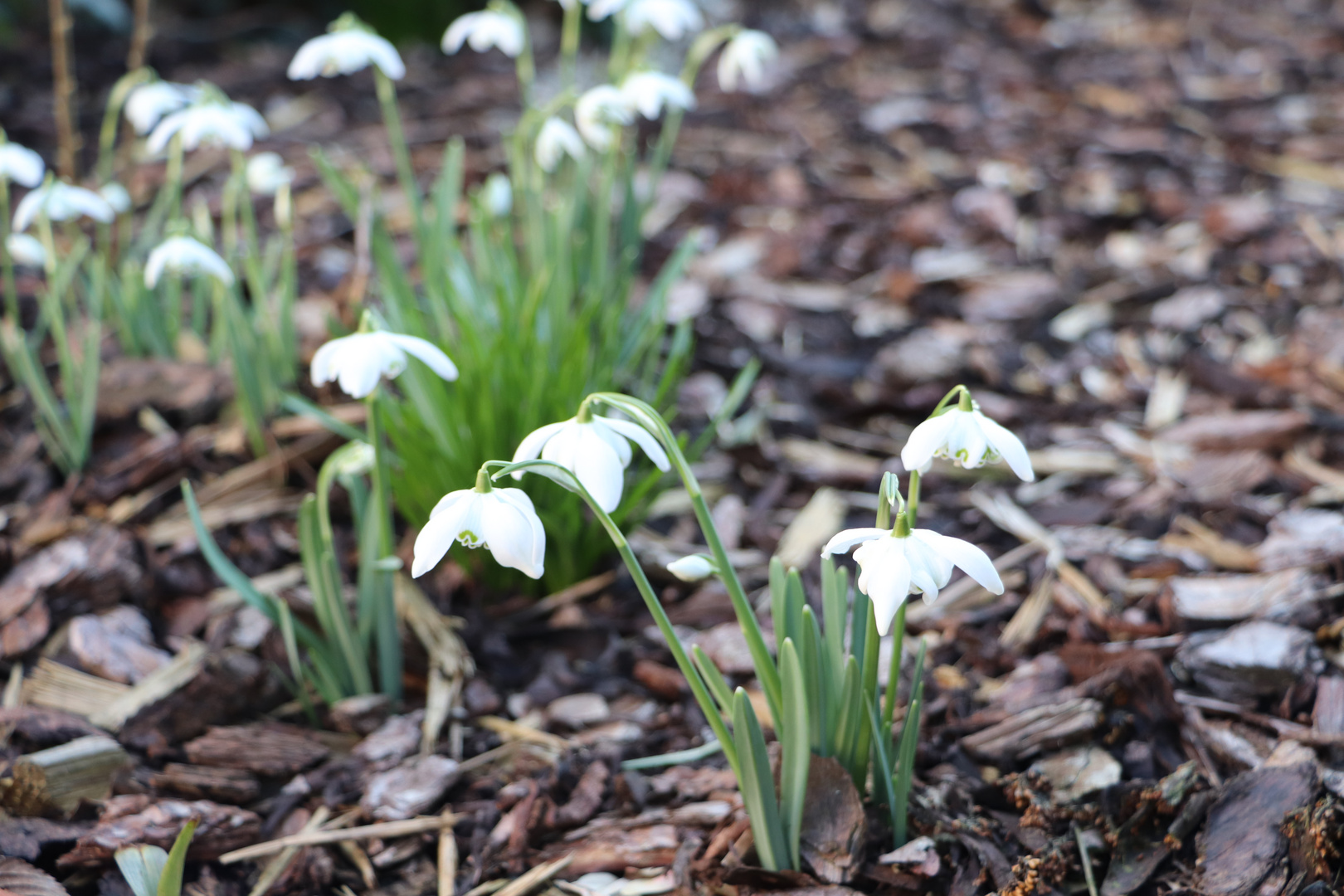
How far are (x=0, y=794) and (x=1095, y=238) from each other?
2.73m

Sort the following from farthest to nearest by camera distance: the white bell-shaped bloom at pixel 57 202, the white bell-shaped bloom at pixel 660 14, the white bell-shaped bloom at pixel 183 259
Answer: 1. the white bell-shaped bloom at pixel 660 14
2. the white bell-shaped bloom at pixel 57 202
3. the white bell-shaped bloom at pixel 183 259

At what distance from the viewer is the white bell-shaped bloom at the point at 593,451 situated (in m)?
0.95

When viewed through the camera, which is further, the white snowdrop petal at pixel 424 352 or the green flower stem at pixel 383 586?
→ the green flower stem at pixel 383 586

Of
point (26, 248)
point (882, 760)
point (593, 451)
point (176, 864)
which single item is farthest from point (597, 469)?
point (26, 248)

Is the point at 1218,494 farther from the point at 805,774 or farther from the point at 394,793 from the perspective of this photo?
the point at 394,793

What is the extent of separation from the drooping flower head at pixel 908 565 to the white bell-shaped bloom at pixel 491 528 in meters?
0.26

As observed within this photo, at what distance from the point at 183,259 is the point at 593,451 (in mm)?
929

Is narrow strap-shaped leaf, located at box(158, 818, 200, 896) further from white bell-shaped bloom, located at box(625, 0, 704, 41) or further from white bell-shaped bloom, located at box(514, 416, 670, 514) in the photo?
white bell-shaped bloom, located at box(625, 0, 704, 41)

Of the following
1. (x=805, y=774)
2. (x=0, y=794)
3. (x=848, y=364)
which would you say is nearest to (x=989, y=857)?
(x=805, y=774)

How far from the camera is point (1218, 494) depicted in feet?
6.12

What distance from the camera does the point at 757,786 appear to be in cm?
108

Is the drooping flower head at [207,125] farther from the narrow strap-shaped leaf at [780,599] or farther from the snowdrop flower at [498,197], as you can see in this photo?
the narrow strap-shaped leaf at [780,599]

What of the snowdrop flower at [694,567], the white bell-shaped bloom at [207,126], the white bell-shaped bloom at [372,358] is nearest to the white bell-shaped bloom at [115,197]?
the white bell-shaped bloom at [207,126]

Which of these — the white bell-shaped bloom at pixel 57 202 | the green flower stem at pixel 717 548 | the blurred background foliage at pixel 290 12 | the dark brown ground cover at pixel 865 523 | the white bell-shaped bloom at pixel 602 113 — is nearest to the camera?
the green flower stem at pixel 717 548
